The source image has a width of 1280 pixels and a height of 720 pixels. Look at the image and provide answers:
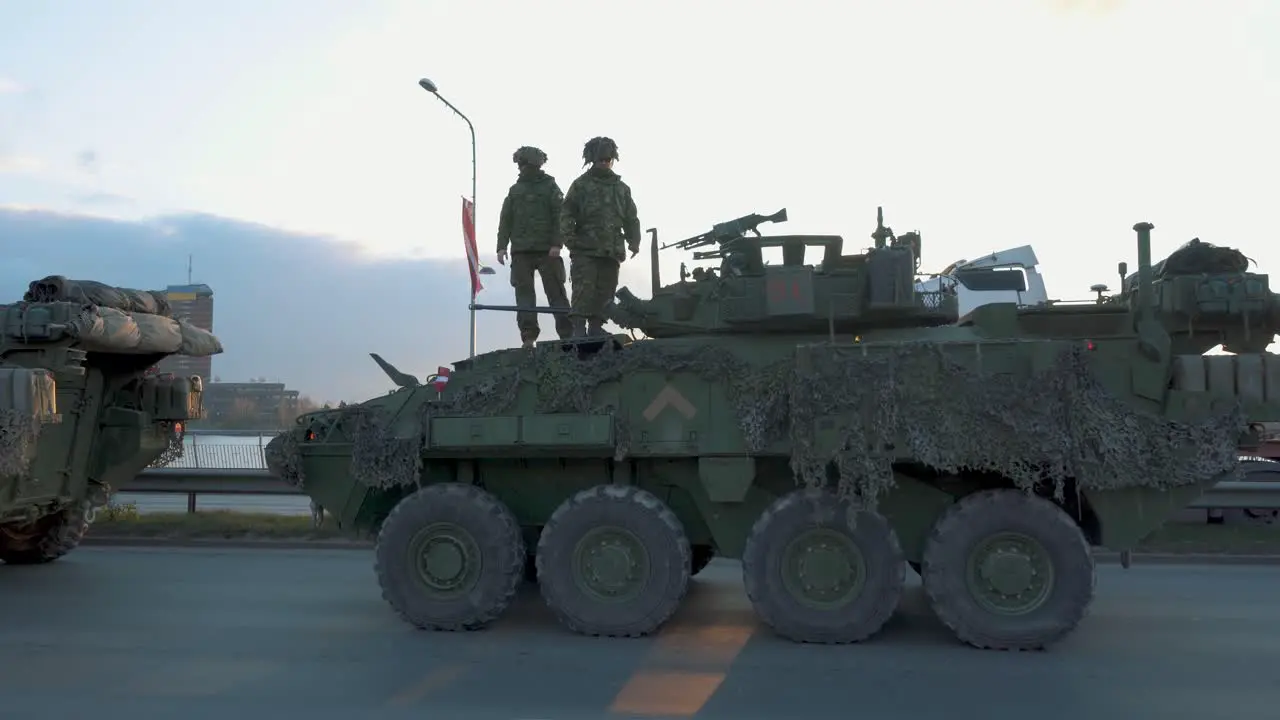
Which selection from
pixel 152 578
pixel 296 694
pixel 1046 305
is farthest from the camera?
pixel 152 578

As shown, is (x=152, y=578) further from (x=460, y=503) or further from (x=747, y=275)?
(x=747, y=275)

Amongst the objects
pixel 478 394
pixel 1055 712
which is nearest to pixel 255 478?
pixel 478 394

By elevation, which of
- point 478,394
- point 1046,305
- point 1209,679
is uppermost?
point 1046,305

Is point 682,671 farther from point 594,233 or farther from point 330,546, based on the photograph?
point 330,546

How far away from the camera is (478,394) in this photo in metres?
8.06

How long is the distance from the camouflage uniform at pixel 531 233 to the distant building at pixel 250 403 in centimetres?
645

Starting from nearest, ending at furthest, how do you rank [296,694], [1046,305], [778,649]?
1. [296,694]
2. [778,649]
3. [1046,305]

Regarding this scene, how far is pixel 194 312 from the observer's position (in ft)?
45.0

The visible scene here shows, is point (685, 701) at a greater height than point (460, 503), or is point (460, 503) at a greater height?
point (460, 503)

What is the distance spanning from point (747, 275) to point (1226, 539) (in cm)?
704

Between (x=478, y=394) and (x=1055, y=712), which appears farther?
(x=478, y=394)

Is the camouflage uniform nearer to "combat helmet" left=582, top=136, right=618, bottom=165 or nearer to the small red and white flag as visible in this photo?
"combat helmet" left=582, top=136, right=618, bottom=165

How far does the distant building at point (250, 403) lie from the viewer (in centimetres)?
1669

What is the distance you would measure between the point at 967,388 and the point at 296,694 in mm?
4565
